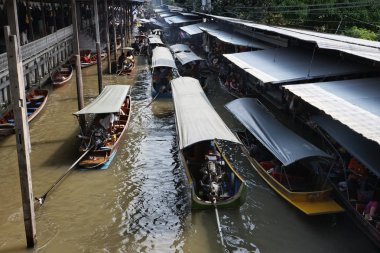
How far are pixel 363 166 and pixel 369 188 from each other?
1.89 feet

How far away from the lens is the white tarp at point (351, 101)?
8680 millimetres

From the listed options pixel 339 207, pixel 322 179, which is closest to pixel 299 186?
pixel 322 179

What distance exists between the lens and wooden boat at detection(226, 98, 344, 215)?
10430mm

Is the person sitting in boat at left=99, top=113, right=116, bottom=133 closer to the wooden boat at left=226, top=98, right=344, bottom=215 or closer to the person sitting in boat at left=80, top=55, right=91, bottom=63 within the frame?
the wooden boat at left=226, top=98, right=344, bottom=215

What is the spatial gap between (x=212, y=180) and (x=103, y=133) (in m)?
4.92

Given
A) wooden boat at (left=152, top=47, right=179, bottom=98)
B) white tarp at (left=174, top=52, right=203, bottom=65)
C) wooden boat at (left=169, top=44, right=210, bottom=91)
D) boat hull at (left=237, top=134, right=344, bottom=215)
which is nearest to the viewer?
boat hull at (left=237, top=134, right=344, bottom=215)

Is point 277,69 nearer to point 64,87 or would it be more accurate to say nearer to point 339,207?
point 339,207

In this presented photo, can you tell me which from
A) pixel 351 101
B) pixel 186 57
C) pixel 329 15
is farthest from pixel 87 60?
pixel 351 101

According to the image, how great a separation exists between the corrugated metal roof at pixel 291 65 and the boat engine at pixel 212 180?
3916mm

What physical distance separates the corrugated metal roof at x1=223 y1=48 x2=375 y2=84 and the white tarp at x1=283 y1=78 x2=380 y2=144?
128 cm

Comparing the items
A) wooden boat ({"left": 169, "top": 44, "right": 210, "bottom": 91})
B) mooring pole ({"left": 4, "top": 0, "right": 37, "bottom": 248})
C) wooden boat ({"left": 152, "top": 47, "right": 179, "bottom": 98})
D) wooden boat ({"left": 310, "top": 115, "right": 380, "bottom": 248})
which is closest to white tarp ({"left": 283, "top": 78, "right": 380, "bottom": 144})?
wooden boat ({"left": 310, "top": 115, "right": 380, "bottom": 248})

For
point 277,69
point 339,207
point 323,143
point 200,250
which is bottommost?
point 200,250

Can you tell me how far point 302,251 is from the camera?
9.31 m

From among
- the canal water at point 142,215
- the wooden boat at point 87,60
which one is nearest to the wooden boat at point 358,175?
the canal water at point 142,215
